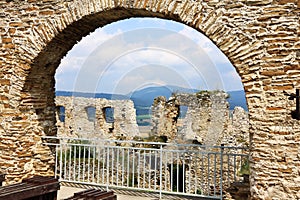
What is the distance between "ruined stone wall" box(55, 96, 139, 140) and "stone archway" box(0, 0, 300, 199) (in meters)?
9.24

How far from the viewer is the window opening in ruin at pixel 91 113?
16.5 m

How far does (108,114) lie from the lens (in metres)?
16.5

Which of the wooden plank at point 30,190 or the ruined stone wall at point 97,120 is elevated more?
the ruined stone wall at point 97,120

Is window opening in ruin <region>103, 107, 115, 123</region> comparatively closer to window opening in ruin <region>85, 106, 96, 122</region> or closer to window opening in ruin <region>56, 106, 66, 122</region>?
window opening in ruin <region>85, 106, 96, 122</region>

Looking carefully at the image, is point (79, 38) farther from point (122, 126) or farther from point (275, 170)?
point (122, 126)

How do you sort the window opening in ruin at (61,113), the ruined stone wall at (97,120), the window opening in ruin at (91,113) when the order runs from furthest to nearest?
the window opening in ruin at (61,113) → the window opening in ruin at (91,113) → the ruined stone wall at (97,120)

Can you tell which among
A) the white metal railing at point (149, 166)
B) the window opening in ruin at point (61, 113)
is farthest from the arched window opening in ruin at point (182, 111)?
the window opening in ruin at point (61, 113)

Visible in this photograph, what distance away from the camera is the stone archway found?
4039mm

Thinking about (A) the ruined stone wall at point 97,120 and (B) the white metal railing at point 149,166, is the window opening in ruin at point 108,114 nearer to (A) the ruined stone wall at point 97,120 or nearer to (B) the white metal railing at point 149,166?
(A) the ruined stone wall at point 97,120

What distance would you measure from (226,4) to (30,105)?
12.5 feet

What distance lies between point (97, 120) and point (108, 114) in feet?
2.24

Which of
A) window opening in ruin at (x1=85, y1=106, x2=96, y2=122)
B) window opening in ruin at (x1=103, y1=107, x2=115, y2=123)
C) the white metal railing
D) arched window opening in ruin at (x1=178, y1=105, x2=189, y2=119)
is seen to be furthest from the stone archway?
window opening in ruin at (x1=85, y1=106, x2=96, y2=122)

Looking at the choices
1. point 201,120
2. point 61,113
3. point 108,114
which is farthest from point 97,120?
point 201,120

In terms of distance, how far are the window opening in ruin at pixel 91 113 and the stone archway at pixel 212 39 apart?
10.3 meters
